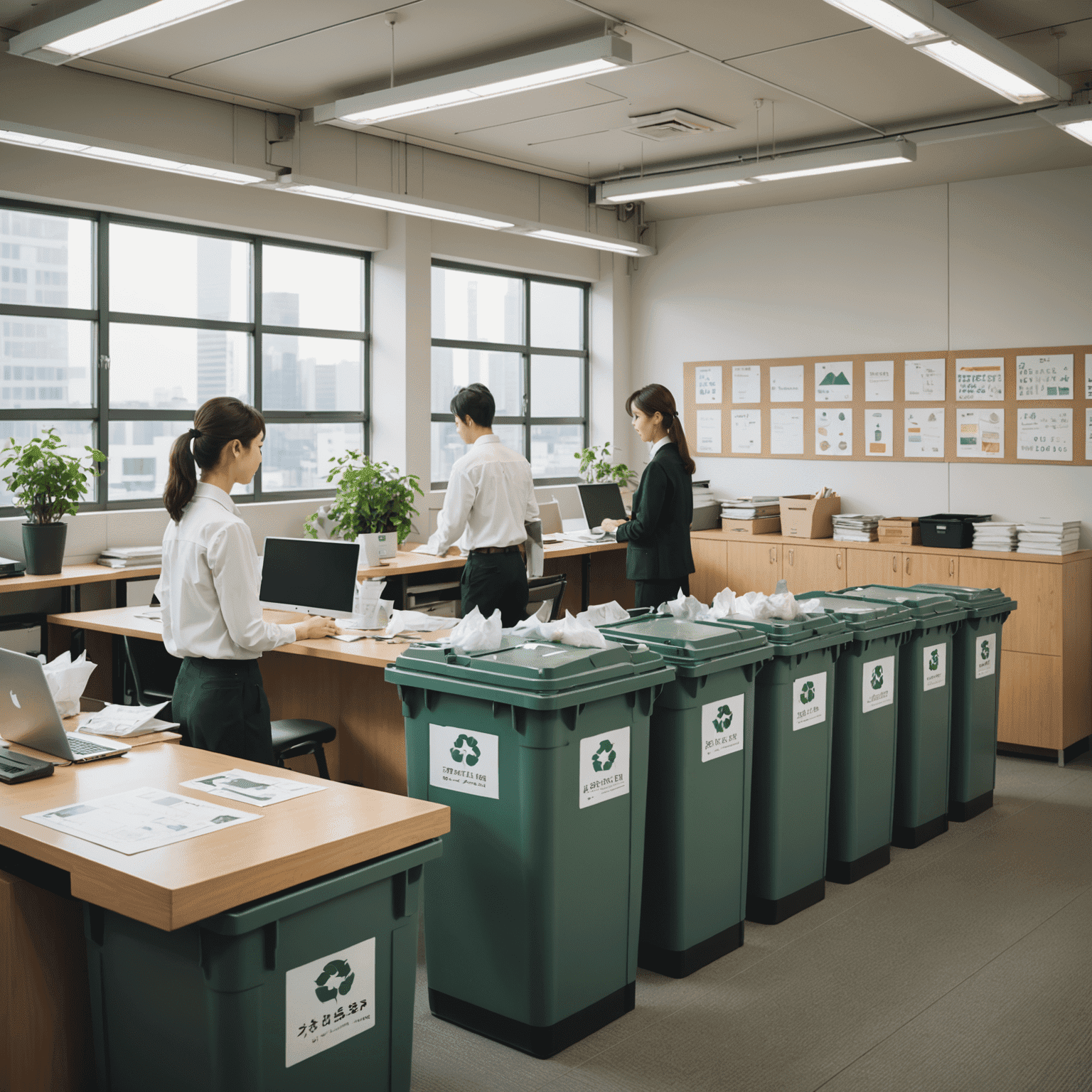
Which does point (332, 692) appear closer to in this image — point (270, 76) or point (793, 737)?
point (793, 737)

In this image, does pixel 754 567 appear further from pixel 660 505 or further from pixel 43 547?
pixel 43 547

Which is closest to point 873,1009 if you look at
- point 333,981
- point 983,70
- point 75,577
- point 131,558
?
point 333,981

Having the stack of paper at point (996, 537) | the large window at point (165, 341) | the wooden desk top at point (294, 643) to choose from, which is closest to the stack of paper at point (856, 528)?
the stack of paper at point (996, 537)

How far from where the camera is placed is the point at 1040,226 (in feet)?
21.0

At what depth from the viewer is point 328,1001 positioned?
2.18 meters

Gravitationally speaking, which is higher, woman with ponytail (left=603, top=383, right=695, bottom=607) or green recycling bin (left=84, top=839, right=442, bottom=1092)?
woman with ponytail (left=603, top=383, right=695, bottom=607)

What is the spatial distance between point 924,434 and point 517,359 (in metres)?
2.84

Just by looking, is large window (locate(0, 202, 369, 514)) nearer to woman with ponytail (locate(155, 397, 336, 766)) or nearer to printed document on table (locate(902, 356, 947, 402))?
woman with ponytail (locate(155, 397, 336, 766))

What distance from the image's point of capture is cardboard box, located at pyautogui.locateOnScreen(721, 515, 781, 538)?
7.18m

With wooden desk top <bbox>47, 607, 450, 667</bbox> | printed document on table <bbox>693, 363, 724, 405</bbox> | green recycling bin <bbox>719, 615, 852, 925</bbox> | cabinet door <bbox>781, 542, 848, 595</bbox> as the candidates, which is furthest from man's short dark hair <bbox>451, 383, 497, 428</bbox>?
printed document on table <bbox>693, 363, 724, 405</bbox>

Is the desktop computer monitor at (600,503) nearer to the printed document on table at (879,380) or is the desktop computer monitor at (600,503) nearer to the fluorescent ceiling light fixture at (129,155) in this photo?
the printed document on table at (879,380)

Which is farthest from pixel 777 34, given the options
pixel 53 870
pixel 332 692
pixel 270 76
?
pixel 53 870

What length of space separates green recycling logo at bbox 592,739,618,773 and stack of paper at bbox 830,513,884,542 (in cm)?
420

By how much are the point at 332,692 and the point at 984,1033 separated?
281 cm
